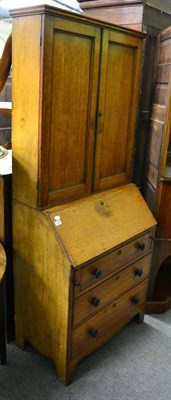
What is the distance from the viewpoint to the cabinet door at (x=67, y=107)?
143 cm

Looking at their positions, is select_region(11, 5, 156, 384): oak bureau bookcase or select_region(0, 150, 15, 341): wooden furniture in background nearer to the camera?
select_region(11, 5, 156, 384): oak bureau bookcase

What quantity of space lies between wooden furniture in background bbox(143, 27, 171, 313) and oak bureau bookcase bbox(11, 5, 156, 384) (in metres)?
0.16

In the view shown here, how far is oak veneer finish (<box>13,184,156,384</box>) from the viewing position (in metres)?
1.60

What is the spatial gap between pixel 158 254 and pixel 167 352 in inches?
22.5

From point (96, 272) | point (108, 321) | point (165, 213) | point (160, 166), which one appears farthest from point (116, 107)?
point (108, 321)

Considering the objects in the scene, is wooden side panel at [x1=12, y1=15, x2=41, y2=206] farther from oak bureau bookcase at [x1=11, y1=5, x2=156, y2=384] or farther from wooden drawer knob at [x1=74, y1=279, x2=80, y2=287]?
wooden drawer knob at [x1=74, y1=279, x2=80, y2=287]

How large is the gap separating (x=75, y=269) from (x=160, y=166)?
0.84 meters

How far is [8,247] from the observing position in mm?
1814

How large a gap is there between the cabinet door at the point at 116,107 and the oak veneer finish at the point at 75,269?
13 cm

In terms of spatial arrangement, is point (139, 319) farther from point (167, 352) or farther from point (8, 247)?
point (8, 247)

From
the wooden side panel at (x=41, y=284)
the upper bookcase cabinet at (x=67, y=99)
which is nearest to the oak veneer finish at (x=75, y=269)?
the wooden side panel at (x=41, y=284)

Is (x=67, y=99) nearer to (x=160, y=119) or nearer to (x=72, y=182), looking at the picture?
(x=72, y=182)

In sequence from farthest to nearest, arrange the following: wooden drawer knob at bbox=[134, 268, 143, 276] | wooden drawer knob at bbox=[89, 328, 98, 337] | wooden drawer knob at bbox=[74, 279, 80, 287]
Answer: wooden drawer knob at bbox=[134, 268, 143, 276] → wooden drawer knob at bbox=[89, 328, 98, 337] → wooden drawer knob at bbox=[74, 279, 80, 287]

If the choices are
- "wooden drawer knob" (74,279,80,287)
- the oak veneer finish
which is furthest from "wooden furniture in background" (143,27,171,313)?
"wooden drawer knob" (74,279,80,287)
